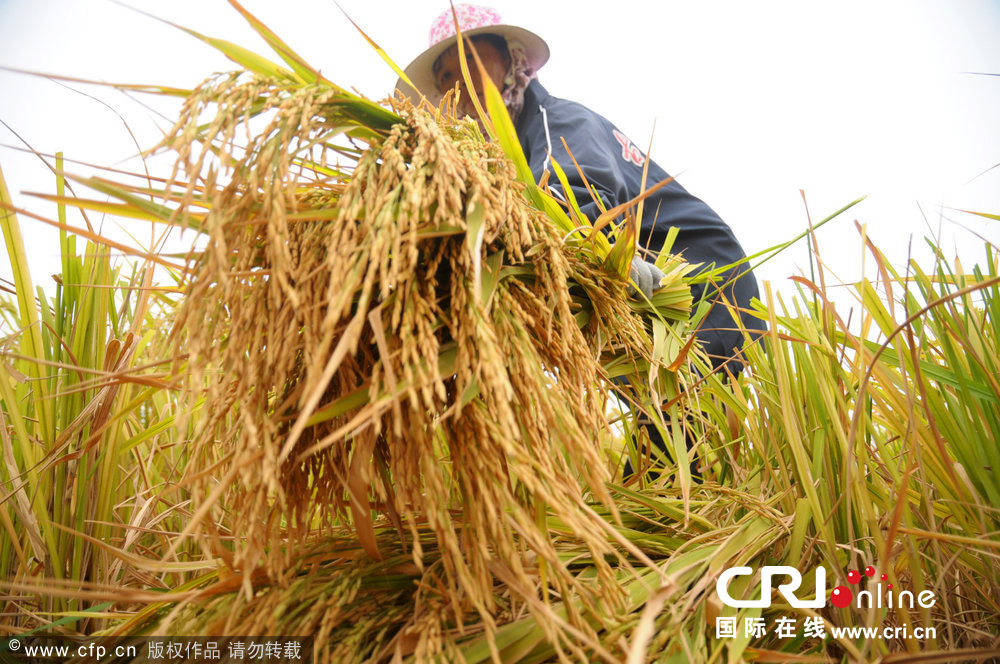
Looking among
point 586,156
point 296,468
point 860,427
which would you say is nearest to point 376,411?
point 296,468

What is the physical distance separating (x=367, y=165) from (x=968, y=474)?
2.26 ft

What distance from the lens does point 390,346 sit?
1.36ft

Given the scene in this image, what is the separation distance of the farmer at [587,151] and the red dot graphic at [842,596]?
0.62 meters

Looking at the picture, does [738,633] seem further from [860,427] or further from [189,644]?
[189,644]

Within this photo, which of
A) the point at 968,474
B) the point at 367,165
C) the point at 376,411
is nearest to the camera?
the point at 376,411

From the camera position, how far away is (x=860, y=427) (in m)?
0.63

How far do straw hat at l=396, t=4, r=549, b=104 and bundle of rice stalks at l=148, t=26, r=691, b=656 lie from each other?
4.41 ft

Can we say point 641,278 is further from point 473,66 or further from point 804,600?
point 473,66

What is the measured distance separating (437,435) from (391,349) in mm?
170

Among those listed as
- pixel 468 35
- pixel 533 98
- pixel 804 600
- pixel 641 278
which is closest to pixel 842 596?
pixel 804 600

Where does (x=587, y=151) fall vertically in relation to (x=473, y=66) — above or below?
below

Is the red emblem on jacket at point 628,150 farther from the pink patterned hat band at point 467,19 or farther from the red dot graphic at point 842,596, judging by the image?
the red dot graphic at point 842,596

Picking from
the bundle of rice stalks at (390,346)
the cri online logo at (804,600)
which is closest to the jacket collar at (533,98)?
the bundle of rice stalks at (390,346)

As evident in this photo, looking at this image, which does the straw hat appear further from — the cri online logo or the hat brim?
the cri online logo
